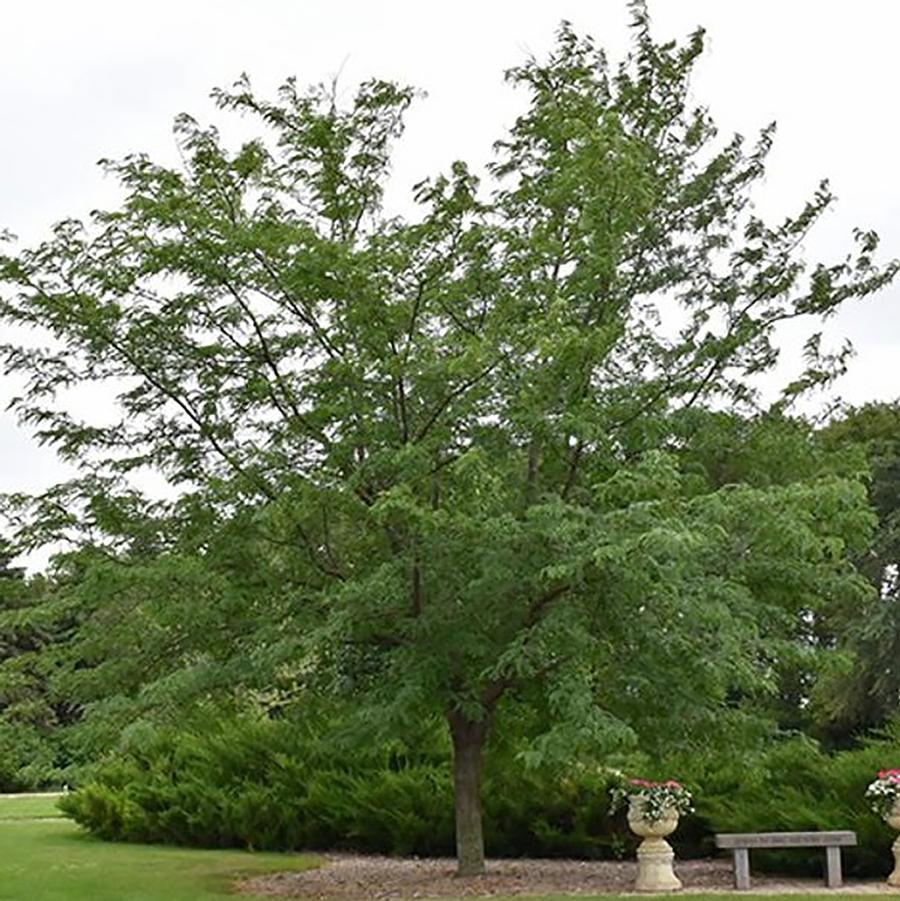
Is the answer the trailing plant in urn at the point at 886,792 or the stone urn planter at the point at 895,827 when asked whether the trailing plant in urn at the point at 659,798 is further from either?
the stone urn planter at the point at 895,827

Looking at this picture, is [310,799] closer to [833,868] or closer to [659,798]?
[659,798]

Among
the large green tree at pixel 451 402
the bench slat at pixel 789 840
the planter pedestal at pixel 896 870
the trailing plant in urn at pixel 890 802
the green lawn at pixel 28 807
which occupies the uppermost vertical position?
the large green tree at pixel 451 402

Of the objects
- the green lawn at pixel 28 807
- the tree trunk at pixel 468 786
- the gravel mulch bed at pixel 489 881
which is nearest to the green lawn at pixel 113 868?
the gravel mulch bed at pixel 489 881

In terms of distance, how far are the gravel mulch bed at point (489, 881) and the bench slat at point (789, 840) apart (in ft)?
1.26

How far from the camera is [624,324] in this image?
11.6 m

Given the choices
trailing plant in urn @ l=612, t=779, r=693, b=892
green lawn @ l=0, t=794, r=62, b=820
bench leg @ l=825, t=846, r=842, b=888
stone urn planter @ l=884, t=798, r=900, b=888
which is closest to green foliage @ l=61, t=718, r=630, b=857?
trailing plant in urn @ l=612, t=779, r=693, b=892

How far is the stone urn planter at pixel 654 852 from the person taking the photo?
11812mm

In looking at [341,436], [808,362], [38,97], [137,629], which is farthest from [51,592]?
[808,362]

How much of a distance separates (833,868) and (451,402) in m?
5.59

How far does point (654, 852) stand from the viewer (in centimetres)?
Result: 1191

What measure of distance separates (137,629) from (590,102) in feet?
20.4

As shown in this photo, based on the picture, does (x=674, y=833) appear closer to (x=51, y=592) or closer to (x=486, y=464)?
(x=486, y=464)

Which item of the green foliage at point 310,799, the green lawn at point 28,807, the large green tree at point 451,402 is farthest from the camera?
the green lawn at point 28,807

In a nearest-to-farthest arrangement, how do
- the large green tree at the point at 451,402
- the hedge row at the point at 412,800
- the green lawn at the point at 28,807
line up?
the large green tree at the point at 451,402 → the hedge row at the point at 412,800 → the green lawn at the point at 28,807
